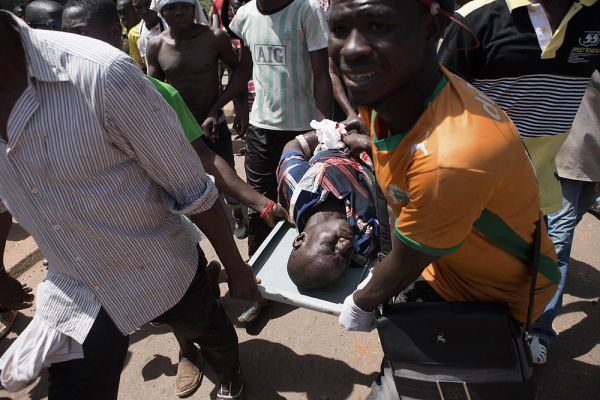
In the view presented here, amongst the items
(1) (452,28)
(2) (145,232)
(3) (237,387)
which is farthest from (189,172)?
(3) (237,387)

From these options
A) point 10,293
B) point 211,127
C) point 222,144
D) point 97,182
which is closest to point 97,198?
point 97,182

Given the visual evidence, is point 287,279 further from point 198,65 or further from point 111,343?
point 198,65

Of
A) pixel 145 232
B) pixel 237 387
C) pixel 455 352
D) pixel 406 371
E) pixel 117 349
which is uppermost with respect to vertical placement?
pixel 145 232

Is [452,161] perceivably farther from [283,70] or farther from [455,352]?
[283,70]

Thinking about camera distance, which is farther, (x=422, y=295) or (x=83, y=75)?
(x=422, y=295)

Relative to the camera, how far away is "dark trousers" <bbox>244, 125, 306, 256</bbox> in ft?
10.6

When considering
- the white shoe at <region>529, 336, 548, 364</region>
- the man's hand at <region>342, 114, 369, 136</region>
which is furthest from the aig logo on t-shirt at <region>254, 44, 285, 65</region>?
the white shoe at <region>529, 336, 548, 364</region>

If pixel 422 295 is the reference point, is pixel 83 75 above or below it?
above

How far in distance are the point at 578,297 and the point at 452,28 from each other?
6.72 feet

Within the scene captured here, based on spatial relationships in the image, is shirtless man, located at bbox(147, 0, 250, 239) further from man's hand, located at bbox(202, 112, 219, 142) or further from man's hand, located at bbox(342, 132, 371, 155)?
man's hand, located at bbox(342, 132, 371, 155)

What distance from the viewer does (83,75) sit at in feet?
4.18

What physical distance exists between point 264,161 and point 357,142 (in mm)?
766

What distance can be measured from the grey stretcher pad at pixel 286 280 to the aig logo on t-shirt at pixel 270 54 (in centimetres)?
116

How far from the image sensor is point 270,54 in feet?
10.1
